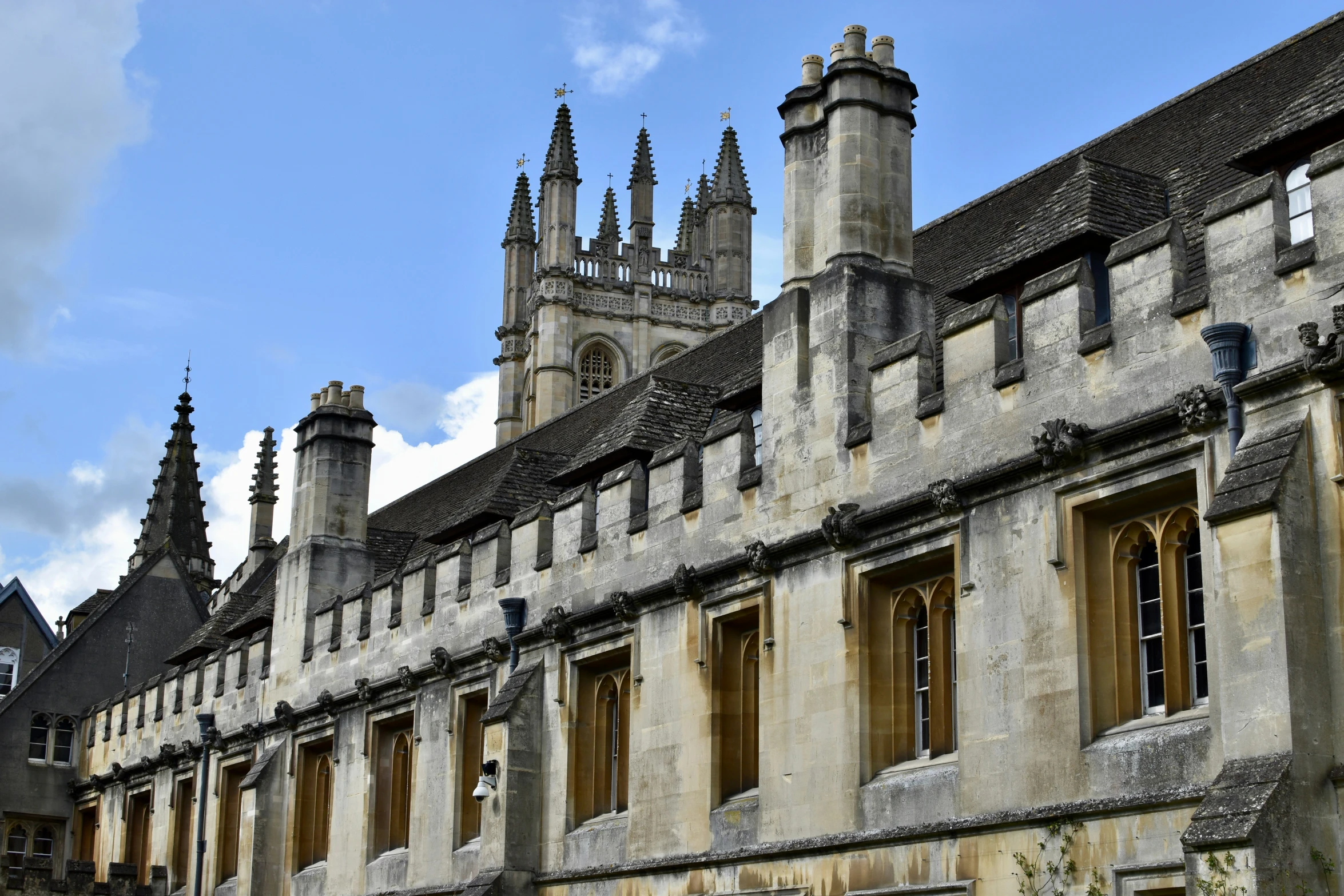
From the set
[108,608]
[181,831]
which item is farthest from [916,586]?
[108,608]

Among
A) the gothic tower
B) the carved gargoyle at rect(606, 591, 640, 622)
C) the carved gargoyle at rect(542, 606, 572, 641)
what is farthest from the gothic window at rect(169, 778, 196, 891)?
the gothic tower

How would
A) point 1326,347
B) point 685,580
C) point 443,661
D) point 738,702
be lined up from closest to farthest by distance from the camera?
point 1326,347 < point 738,702 < point 685,580 < point 443,661

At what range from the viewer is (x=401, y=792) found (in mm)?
28047

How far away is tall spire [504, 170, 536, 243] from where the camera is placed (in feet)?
313

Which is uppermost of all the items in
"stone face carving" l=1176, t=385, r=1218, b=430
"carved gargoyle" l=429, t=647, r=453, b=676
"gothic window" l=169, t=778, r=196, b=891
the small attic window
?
the small attic window

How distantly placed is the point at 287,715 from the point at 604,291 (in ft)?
202

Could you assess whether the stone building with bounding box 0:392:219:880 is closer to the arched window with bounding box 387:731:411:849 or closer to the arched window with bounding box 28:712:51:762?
the arched window with bounding box 28:712:51:762

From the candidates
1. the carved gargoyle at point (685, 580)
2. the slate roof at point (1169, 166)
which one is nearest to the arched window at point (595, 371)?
the slate roof at point (1169, 166)

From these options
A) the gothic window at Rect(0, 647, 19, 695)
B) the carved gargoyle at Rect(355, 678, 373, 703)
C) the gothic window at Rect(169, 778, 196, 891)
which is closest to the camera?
the carved gargoyle at Rect(355, 678, 373, 703)

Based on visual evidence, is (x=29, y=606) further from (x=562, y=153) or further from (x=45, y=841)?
(x=562, y=153)

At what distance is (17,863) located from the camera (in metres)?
38.8

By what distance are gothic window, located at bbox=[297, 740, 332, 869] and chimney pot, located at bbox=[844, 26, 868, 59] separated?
14676 mm

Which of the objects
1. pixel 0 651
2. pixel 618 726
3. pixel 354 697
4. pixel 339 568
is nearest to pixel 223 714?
pixel 339 568

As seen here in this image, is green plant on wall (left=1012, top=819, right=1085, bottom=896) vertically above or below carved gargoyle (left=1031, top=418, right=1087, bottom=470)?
below
